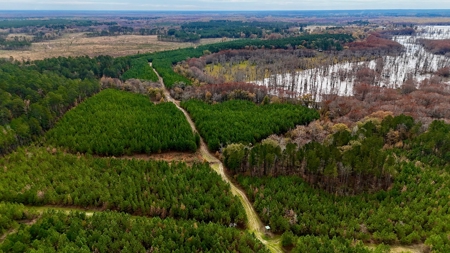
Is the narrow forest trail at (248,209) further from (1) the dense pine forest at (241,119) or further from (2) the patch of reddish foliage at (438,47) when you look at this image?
(2) the patch of reddish foliage at (438,47)

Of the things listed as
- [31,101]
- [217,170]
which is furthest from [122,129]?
[31,101]

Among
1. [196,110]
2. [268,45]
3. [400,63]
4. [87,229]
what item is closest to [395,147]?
[196,110]

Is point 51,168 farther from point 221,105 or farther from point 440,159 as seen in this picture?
point 440,159

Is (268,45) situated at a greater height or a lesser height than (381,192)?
greater

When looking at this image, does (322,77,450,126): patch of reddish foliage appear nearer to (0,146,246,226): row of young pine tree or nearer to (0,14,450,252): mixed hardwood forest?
(0,14,450,252): mixed hardwood forest

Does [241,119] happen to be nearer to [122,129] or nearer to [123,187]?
[122,129]

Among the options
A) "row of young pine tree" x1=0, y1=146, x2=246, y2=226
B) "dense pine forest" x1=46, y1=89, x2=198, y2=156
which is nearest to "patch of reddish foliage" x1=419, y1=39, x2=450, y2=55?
"dense pine forest" x1=46, y1=89, x2=198, y2=156
